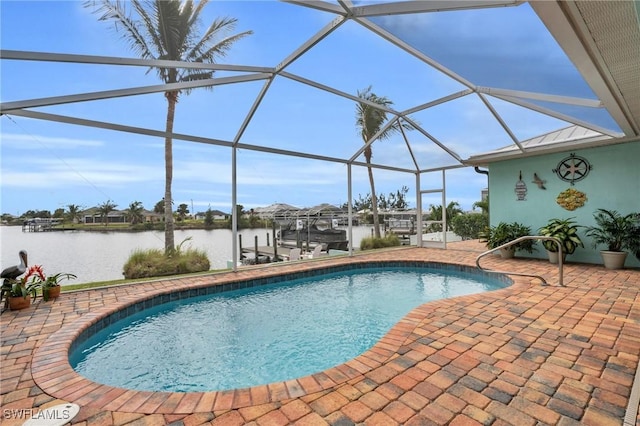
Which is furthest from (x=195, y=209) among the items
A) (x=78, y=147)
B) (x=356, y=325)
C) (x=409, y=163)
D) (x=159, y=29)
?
(x=409, y=163)

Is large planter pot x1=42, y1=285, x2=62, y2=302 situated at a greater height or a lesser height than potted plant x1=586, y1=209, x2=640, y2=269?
lesser

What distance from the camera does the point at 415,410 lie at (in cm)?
204

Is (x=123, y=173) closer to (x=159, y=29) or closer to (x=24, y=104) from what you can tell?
(x=24, y=104)

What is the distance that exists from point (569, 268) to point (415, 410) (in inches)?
285

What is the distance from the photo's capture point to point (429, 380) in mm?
2408

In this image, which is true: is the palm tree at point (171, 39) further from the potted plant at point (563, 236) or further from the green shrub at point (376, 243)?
the potted plant at point (563, 236)

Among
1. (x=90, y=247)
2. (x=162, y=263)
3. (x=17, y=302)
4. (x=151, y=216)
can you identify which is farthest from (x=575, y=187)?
→ (x=90, y=247)

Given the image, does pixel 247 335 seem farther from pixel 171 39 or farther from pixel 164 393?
pixel 171 39

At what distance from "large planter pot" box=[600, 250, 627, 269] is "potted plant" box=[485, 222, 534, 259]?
62.9 inches

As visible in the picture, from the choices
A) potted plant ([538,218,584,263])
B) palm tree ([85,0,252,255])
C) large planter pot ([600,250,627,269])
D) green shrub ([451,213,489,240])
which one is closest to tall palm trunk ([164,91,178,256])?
palm tree ([85,0,252,255])

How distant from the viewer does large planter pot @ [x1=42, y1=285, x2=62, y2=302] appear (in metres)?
4.89

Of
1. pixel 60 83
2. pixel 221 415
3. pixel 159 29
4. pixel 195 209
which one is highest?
pixel 159 29

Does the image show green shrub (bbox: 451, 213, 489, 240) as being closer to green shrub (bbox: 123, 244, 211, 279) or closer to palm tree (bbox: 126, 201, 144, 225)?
green shrub (bbox: 123, 244, 211, 279)

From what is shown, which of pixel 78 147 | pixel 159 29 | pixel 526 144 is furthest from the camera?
pixel 526 144
